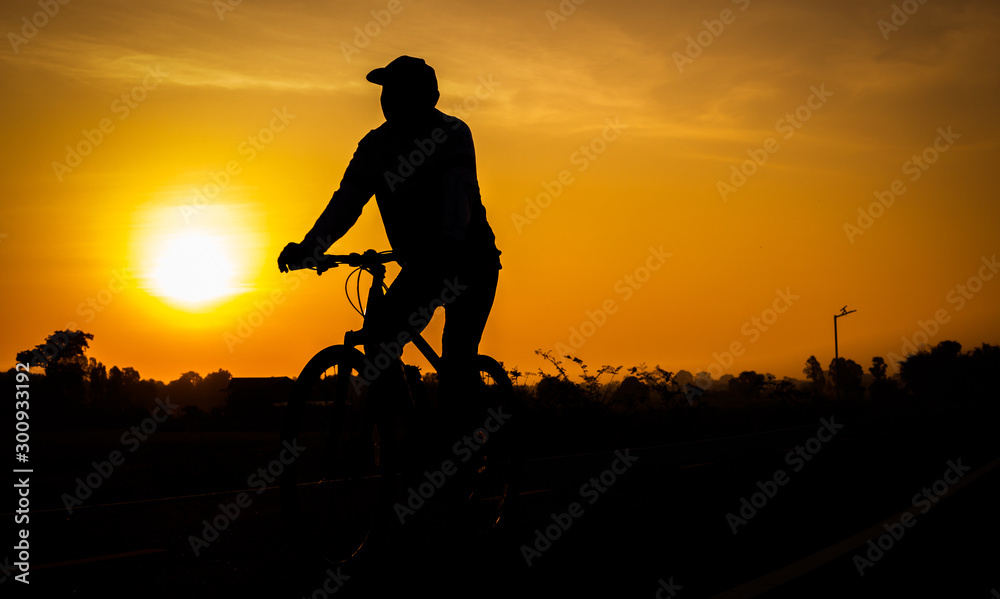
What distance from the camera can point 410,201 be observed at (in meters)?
4.89

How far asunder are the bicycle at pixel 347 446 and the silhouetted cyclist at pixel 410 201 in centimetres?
10

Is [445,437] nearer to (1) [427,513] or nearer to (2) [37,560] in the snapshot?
(1) [427,513]

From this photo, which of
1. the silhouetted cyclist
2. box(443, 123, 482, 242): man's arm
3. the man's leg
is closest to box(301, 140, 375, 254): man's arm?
the silhouetted cyclist

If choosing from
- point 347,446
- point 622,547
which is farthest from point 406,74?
point 622,547

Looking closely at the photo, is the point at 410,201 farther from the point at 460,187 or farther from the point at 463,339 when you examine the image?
the point at 463,339

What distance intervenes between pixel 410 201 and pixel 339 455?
4.22 feet

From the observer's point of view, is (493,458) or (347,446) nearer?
(347,446)

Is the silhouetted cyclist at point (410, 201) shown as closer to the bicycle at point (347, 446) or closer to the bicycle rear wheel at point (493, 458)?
the bicycle at point (347, 446)

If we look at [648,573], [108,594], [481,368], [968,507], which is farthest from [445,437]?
[968,507]

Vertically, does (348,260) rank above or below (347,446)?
above

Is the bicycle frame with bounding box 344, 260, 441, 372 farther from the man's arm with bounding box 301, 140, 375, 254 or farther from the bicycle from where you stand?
→ the man's arm with bounding box 301, 140, 375, 254

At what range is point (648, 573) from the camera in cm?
446

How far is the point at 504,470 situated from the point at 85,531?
2.53 meters

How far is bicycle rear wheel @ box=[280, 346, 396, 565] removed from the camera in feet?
14.6
